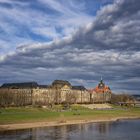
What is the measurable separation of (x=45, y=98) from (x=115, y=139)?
124m

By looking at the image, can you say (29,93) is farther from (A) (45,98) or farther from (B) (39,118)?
(B) (39,118)

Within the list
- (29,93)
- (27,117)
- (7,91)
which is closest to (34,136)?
(27,117)

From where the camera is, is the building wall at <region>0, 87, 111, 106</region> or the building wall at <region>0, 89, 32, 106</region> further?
the building wall at <region>0, 87, 111, 106</region>

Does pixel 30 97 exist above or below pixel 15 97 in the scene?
above

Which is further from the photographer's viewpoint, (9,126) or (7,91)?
(7,91)

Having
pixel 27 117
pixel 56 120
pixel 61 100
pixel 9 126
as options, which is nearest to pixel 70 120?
pixel 56 120

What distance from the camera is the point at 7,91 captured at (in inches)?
6275

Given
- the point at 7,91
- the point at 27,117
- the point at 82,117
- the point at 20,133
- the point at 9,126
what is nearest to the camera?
the point at 20,133

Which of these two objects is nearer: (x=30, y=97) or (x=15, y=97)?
(x=15, y=97)

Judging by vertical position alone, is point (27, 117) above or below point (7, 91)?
below

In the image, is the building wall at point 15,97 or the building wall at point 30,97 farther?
the building wall at point 30,97

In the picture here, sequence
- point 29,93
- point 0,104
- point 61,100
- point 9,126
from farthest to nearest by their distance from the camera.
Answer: point 61,100
point 29,93
point 0,104
point 9,126

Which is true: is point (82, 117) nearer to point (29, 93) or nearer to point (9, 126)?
point (9, 126)

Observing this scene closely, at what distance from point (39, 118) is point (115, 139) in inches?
1454
